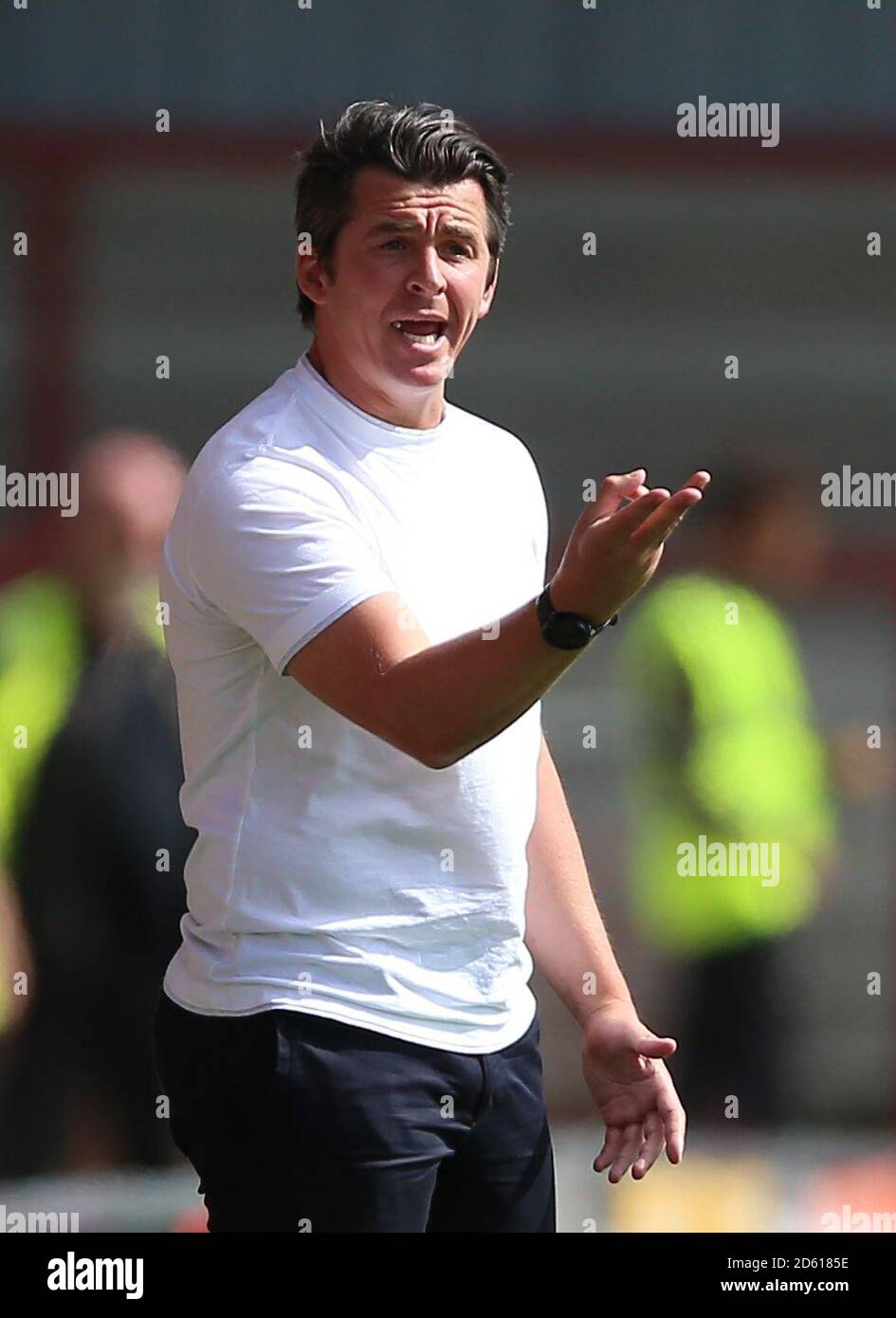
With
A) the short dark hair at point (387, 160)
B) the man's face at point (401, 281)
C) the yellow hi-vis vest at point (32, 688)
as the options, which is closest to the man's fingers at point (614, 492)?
the man's face at point (401, 281)

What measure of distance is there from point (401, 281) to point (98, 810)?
4.56 ft

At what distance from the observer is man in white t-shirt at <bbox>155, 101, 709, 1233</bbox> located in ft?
5.57

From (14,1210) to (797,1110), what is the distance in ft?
4.69

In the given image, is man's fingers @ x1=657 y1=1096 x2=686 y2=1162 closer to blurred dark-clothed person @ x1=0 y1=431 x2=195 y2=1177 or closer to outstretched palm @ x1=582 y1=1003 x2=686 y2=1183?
outstretched palm @ x1=582 y1=1003 x2=686 y2=1183

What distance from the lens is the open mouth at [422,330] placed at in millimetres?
1855

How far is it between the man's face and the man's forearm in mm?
389

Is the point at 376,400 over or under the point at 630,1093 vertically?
over

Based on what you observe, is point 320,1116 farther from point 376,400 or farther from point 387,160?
point 387,160

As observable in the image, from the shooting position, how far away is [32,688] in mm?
3178

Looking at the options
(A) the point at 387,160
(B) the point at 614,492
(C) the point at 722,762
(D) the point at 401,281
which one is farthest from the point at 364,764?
(C) the point at 722,762

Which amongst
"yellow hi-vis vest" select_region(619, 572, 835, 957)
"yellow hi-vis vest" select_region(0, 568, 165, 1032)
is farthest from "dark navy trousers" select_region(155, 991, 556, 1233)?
"yellow hi-vis vest" select_region(619, 572, 835, 957)

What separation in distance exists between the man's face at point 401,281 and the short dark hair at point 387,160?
0.01m

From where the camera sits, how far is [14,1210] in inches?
134
